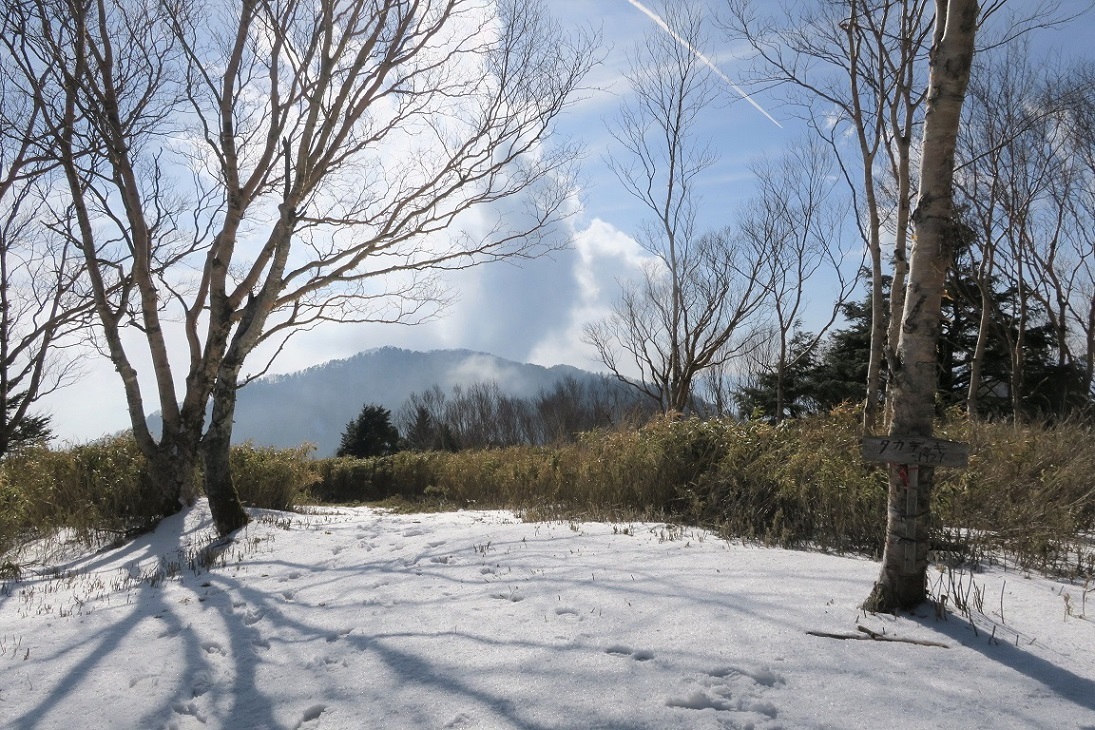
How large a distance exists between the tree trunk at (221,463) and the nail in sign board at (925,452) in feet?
20.0

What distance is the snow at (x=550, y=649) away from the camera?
242 centimetres

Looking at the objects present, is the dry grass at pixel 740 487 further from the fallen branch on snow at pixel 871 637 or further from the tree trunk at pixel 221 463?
the fallen branch on snow at pixel 871 637

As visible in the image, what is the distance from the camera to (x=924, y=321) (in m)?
3.10

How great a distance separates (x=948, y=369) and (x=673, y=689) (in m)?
19.5

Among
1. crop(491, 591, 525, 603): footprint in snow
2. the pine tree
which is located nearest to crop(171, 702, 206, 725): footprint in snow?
crop(491, 591, 525, 603): footprint in snow

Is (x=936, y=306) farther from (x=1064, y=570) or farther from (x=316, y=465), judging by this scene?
(x=316, y=465)

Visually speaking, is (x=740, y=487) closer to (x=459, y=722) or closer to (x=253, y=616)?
(x=253, y=616)

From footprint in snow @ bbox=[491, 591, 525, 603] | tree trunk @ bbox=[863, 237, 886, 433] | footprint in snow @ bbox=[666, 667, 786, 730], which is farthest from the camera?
tree trunk @ bbox=[863, 237, 886, 433]

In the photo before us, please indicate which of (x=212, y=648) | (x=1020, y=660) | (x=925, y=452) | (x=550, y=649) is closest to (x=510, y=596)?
(x=550, y=649)

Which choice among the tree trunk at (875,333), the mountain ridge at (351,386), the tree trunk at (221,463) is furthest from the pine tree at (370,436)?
the mountain ridge at (351,386)

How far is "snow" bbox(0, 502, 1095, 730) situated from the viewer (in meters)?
2.42

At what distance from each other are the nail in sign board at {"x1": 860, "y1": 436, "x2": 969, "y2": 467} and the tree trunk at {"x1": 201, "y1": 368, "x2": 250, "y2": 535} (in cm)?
611

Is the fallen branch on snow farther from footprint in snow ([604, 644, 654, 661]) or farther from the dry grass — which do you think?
the dry grass

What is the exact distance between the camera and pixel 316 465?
15695 millimetres
